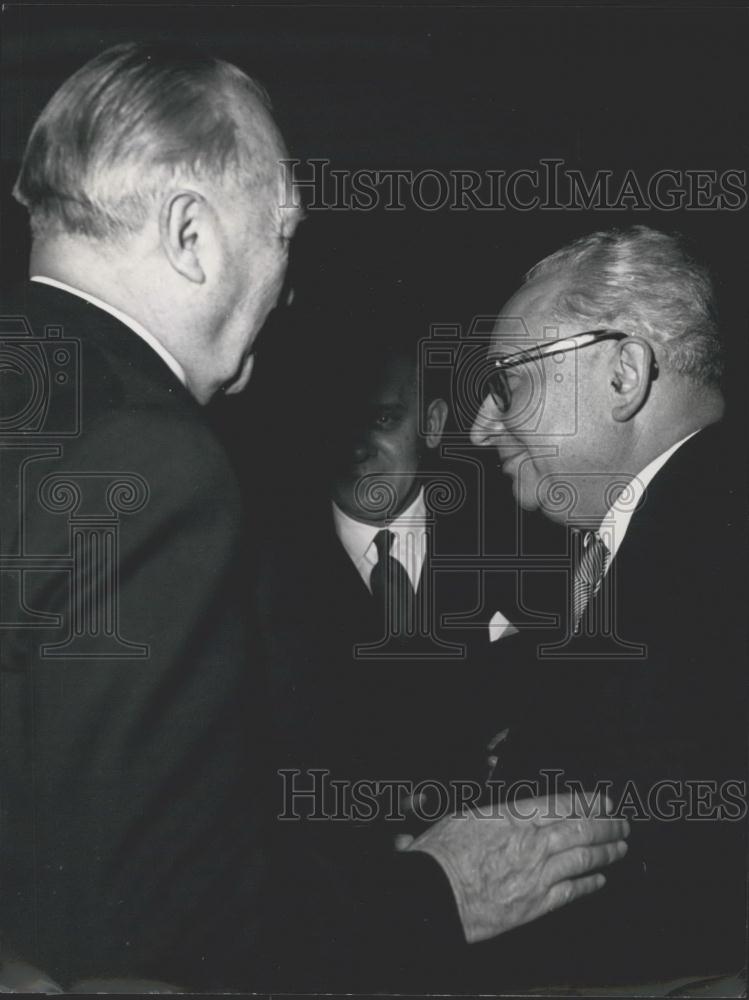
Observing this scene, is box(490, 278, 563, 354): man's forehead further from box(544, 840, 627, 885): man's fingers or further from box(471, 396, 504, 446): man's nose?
box(544, 840, 627, 885): man's fingers

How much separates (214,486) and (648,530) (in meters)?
0.83

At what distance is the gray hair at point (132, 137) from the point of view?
2.05 metres

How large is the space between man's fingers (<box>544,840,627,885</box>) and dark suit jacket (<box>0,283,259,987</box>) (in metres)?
0.57

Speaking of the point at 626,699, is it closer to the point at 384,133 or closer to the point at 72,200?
the point at 384,133

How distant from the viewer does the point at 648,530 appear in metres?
2.16

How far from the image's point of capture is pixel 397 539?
2.22 m

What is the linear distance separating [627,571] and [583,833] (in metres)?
0.51

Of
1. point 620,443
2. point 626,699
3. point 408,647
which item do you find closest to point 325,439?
point 408,647

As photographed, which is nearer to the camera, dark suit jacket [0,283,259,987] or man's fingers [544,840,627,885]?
dark suit jacket [0,283,259,987]

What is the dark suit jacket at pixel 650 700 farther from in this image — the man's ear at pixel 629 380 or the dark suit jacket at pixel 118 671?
the dark suit jacket at pixel 118 671

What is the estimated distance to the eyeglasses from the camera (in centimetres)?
217

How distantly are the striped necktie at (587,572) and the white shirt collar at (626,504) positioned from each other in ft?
0.05

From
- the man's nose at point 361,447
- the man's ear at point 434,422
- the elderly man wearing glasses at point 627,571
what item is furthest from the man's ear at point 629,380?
the man's nose at point 361,447

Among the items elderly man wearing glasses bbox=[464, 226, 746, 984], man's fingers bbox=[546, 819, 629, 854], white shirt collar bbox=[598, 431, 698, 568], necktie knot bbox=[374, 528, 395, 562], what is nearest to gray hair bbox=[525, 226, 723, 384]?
elderly man wearing glasses bbox=[464, 226, 746, 984]
